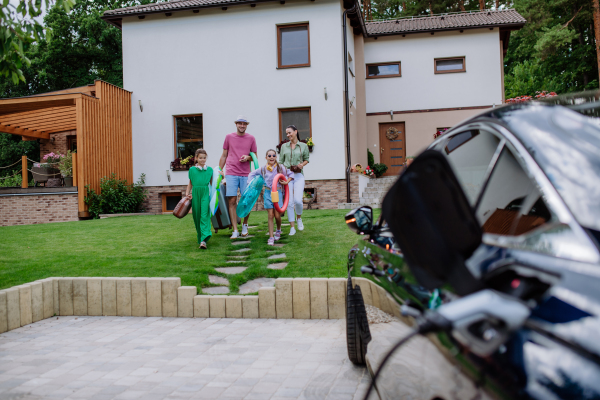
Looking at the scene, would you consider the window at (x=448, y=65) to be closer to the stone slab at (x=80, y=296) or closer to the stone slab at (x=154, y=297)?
the stone slab at (x=154, y=297)

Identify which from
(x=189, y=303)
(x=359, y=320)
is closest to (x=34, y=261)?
(x=189, y=303)

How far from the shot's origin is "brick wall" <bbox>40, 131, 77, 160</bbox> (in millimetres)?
21469

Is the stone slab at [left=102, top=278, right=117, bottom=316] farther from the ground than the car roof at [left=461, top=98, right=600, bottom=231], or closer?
closer

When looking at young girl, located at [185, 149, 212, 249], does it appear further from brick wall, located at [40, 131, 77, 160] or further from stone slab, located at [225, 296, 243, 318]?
brick wall, located at [40, 131, 77, 160]

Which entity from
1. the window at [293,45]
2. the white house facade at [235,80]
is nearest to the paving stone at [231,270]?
the white house facade at [235,80]

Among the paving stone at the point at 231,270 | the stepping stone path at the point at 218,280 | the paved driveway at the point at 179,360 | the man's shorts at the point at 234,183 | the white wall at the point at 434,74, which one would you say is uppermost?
the white wall at the point at 434,74

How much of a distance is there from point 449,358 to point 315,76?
48.1 ft

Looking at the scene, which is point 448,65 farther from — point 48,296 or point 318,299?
point 48,296

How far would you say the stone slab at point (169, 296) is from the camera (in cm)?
538

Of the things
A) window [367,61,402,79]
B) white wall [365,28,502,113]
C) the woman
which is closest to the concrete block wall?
the woman

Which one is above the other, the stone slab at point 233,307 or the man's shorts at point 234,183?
the man's shorts at point 234,183

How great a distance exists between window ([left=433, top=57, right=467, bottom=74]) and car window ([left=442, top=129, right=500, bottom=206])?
18.8m

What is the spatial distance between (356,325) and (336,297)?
2189 mm

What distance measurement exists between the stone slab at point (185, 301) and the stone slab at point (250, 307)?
0.61 m
